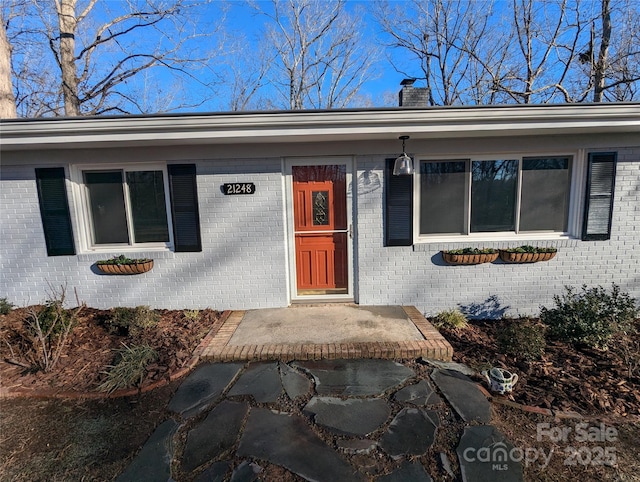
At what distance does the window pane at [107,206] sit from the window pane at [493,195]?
4.71 metres

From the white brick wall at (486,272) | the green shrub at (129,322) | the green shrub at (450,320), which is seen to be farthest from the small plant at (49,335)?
the green shrub at (450,320)

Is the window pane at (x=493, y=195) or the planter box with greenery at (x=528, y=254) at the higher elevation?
the window pane at (x=493, y=195)

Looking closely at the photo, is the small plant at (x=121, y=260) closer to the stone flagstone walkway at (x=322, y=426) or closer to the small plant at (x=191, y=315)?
the small plant at (x=191, y=315)

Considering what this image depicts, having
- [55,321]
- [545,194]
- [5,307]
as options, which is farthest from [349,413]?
[5,307]

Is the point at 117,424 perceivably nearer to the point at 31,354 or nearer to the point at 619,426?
the point at 31,354

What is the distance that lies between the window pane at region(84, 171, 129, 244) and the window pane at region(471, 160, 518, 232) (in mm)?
4707

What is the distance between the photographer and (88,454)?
1.96 m

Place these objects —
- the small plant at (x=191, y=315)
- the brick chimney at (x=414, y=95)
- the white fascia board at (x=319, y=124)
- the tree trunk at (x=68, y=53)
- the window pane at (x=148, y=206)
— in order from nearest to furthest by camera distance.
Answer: the white fascia board at (x=319, y=124), the small plant at (x=191, y=315), the window pane at (x=148, y=206), the brick chimney at (x=414, y=95), the tree trunk at (x=68, y=53)

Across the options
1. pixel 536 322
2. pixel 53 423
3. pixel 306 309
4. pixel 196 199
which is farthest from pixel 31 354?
pixel 536 322

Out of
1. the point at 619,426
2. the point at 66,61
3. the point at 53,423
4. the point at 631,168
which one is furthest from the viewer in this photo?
the point at 66,61

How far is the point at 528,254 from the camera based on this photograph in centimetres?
391

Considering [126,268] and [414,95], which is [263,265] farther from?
[414,95]

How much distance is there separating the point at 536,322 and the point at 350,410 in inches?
122

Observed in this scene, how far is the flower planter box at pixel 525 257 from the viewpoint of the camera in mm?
3918
